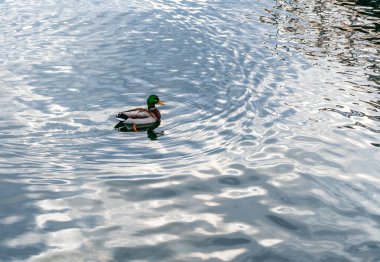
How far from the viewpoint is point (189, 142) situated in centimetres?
1605

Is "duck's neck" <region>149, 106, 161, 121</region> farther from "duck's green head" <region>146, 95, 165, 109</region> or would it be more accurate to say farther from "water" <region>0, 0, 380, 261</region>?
"water" <region>0, 0, 380, 261</region>

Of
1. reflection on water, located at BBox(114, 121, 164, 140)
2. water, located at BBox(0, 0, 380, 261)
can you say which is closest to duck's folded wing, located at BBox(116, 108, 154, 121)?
reflection on water, located at BBox(114, 121, 164, 140)

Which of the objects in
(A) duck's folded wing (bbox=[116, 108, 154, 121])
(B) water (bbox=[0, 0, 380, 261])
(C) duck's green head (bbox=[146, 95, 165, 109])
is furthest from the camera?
(C) duck's green head (bbox=[146, 95, 165, 109])

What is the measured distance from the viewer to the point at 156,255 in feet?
36.4

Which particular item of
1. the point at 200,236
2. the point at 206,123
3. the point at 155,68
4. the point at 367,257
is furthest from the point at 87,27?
the point at 367,257

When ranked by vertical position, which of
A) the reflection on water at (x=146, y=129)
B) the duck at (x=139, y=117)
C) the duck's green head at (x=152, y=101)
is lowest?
the reflection on water at (x=146, y=129)

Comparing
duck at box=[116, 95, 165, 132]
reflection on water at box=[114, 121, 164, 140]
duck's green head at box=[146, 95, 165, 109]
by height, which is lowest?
reflection on water at box=[114, 121, 164, 140]

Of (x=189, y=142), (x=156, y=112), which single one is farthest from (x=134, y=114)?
(x=189, y=142)

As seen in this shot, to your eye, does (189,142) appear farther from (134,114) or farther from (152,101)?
(152,101)

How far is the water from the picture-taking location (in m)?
11.8

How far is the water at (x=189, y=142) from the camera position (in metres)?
11.8

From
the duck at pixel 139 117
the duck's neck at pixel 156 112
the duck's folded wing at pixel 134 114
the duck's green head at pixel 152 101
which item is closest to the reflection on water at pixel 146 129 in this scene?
the duck at pixel 139 117

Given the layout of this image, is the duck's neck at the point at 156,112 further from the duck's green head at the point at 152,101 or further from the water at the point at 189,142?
the water at the point at 189,142

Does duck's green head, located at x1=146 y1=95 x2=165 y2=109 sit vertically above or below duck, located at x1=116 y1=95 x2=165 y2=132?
above
